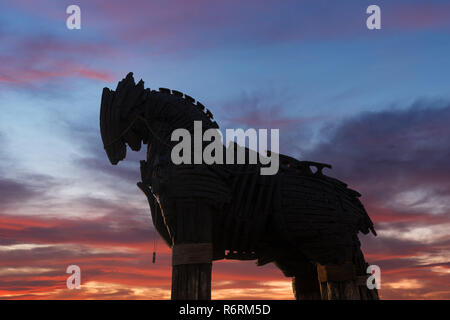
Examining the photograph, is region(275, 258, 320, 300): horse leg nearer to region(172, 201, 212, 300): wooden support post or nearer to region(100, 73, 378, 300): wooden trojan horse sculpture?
region(100, 73, 378, 300): wooden trojan horse sculpture

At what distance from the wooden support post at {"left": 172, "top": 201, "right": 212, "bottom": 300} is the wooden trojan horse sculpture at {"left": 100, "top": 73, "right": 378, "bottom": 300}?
0.02 metres

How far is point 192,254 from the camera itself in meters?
9.51

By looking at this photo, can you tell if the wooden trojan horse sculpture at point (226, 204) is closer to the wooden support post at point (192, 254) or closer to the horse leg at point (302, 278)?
the wooden support post at point (192, 254)

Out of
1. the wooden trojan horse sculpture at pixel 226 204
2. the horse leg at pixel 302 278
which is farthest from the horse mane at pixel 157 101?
the horse leg at pixel 302 278

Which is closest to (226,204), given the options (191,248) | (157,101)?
(191,248)

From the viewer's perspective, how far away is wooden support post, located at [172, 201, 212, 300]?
9406 millimetres

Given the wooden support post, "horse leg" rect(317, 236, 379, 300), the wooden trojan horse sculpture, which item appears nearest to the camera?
the wooden support post

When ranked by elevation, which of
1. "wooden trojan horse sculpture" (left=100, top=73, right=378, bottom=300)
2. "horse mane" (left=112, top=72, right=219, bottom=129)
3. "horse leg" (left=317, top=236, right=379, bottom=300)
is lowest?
"horse leg" (left=317, top=236, right=379, bottom=300)

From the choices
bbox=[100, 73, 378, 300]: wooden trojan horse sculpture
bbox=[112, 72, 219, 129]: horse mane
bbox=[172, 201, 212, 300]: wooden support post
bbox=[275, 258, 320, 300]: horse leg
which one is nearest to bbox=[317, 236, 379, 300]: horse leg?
bbox=[100, 73, 378, 300]: wooden trojan horse sculpture

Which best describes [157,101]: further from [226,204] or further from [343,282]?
[343,282]

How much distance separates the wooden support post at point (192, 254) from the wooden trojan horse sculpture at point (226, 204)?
0.8 inches

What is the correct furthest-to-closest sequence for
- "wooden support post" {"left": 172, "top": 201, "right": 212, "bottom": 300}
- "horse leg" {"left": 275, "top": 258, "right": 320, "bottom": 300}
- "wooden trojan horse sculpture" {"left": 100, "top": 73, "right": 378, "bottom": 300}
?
"horse leg" {"left": 275, "top": 258, "right": 320, "bottom": 300}
"wooden trojan horse sculpture" {"left": 100, "top": 73, "right": 378, "bottom": 300}
"wooden support post" {"left": 172, "top": 201, "right": 212, "bottom": 300}

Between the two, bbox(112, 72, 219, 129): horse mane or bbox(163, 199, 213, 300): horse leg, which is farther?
bbox(112, 72, 219, 129): horse mane
